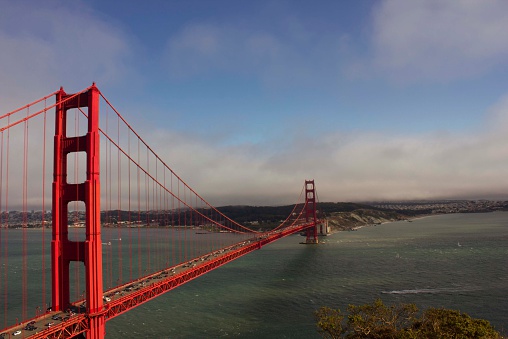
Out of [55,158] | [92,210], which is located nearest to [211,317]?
[92,210]

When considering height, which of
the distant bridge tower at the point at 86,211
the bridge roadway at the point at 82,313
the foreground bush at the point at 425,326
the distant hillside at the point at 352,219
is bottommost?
the distant hillside at the point at 352,219

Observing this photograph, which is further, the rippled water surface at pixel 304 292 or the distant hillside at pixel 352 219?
the distant hillside at pixel 352 219

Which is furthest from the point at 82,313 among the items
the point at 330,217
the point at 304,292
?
the point at 330,217

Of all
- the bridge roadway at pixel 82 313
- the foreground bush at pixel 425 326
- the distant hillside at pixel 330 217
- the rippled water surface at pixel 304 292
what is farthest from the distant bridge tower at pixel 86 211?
the distant hillside at pixel 330 217

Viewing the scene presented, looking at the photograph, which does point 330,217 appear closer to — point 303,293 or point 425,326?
point 303,293

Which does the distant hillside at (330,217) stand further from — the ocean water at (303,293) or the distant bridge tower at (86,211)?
the distant bridge tower at (86,211)

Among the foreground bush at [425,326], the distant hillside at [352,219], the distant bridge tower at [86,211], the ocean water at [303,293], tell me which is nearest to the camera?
the foreground bush at [425,326]

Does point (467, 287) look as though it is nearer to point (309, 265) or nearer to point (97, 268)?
point (309, 265)
